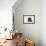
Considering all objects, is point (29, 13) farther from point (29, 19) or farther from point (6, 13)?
point (6, 13)

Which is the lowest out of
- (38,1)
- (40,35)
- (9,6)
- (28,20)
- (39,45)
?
(39,45)

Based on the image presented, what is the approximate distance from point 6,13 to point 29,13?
64.0 inches

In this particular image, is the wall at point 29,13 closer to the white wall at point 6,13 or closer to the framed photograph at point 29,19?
the framed photograph at point 29,19

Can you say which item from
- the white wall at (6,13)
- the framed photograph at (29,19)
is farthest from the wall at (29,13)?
the white wall at (6,13)

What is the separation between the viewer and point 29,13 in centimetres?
553

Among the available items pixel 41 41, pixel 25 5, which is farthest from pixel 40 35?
pixel 25 5

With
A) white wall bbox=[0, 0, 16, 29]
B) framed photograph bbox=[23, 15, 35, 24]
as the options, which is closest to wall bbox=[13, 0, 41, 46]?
framed photograph bbox=[23, 15, 35, 24]

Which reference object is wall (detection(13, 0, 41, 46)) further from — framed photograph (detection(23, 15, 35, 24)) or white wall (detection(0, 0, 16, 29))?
white wall (detection(0, 0, 16, 29))

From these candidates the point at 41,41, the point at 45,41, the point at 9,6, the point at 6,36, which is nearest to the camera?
the point at 6,36

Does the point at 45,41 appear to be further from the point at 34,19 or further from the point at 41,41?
the point at 34,19

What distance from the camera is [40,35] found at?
5.57 metres

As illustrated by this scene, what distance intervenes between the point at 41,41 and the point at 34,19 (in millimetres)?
1112

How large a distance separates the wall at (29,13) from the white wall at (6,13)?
1.29 meters

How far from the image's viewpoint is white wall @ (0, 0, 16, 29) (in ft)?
13.6
